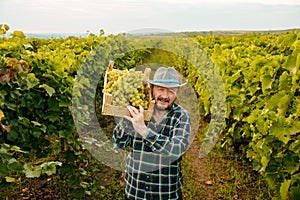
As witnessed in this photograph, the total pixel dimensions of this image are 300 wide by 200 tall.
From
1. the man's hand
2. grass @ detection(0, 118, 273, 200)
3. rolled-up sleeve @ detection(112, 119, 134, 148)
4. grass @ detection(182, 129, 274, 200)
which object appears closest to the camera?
the man's hand

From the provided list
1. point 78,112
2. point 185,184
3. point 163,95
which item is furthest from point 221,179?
point 163,95

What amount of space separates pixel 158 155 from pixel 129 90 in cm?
63

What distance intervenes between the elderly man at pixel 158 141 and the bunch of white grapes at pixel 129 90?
0.07m

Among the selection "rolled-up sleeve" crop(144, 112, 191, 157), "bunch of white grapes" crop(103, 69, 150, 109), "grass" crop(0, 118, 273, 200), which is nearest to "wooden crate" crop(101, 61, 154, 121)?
"bunch of white grapes" crop(103, 69, 150, 109)

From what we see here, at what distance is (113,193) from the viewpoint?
5.42 m

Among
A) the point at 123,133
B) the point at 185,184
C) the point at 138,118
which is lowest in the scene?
the point at 185,184

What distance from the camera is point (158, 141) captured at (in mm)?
2934

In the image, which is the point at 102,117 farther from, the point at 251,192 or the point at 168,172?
the point at 168,172

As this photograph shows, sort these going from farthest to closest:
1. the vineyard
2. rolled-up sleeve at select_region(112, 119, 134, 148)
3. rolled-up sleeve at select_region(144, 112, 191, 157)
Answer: the vineyard
rolled-up sleeve at select_region(112, 119, 134, 148)
rolled-up sleeve at select_region(144, 112, 191, 157)

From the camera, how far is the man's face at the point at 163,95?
113 inches

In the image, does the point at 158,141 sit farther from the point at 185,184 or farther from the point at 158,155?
the point at 185,184

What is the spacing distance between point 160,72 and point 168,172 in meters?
0.85

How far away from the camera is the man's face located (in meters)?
2.88

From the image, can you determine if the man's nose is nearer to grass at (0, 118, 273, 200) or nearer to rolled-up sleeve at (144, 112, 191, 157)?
rolled-up sleeve at (144, 112, 191, 157)
